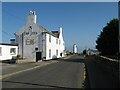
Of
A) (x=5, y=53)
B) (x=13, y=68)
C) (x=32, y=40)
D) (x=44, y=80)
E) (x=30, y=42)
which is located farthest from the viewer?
(x=32, y=40)

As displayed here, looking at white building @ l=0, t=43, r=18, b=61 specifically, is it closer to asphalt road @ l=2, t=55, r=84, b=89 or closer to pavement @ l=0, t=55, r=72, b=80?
pavement @ l=0, t=55, r=72, b=80

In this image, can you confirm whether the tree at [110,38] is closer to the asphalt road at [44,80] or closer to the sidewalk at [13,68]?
the sidewalk at [13,68]

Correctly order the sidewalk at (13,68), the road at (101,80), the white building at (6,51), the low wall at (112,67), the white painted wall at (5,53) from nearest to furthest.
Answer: the road at (101,80)
the low wall at (112,67)
the sidewalk at (13,68)
the white building at (6,51)
the white painted wall at (5,53)

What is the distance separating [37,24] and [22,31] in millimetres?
3353

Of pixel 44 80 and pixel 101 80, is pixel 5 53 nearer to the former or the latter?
pixel 44 80

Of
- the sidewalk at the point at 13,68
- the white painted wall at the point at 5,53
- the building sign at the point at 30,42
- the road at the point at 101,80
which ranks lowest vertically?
the road at the point at 101,80

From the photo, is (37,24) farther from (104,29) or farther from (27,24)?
(104,29)

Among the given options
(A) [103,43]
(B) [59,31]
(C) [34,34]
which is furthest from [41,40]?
(B) [59,31]

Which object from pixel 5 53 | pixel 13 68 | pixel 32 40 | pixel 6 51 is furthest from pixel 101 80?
pixel 32 40

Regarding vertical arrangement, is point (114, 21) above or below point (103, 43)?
above

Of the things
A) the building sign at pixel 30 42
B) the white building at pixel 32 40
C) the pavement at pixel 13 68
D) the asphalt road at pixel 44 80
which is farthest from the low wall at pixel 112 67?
the building sign at pixel 30 42

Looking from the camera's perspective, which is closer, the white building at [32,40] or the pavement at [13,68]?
the pavement at [13,68]

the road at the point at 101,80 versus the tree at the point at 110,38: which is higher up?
the tree at the point at 110,38

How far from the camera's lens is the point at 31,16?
190 ft
